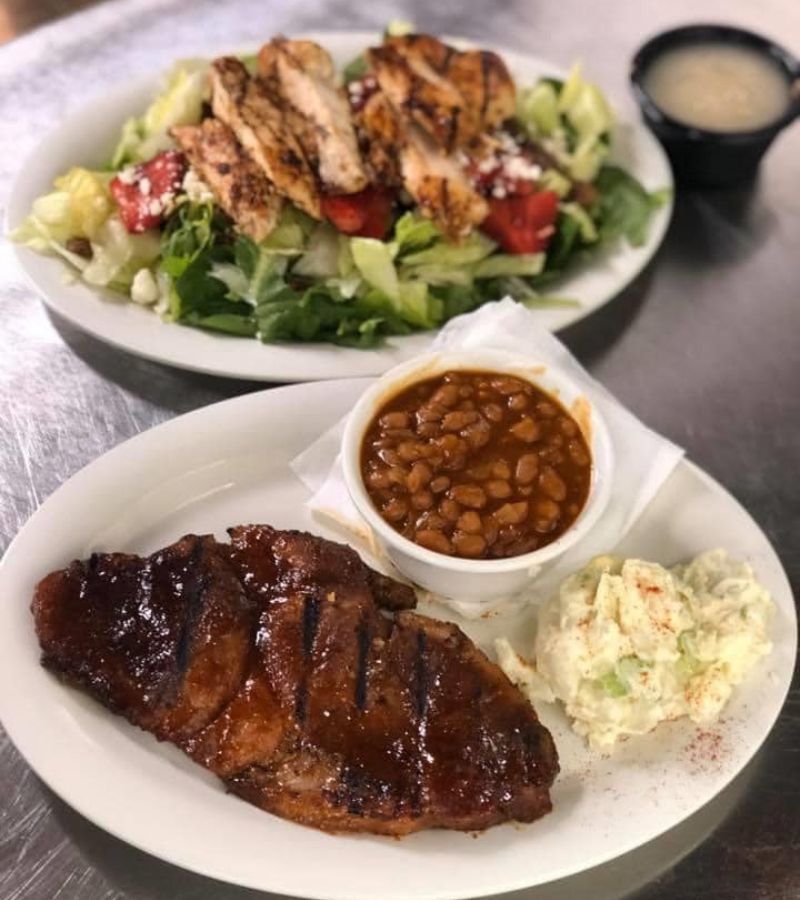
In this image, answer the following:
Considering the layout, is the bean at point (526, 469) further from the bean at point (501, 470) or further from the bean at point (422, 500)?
the bean at point (422, 500)

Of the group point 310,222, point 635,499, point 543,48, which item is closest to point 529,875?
point 635,499

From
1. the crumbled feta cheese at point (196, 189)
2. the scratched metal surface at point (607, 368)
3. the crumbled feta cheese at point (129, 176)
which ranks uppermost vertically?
the crumbled feta cheese at point (129, 176)

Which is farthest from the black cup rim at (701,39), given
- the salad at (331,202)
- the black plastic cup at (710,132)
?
the salad at (331,202)

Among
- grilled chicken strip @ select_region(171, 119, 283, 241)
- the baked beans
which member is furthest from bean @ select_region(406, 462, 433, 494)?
grilled chicken strip @ select_region(171, 119, 283, 241)

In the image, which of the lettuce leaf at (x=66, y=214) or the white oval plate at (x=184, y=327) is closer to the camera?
the white oval plate at (x=184, y=327)

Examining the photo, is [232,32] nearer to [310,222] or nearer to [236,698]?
[310,222]
